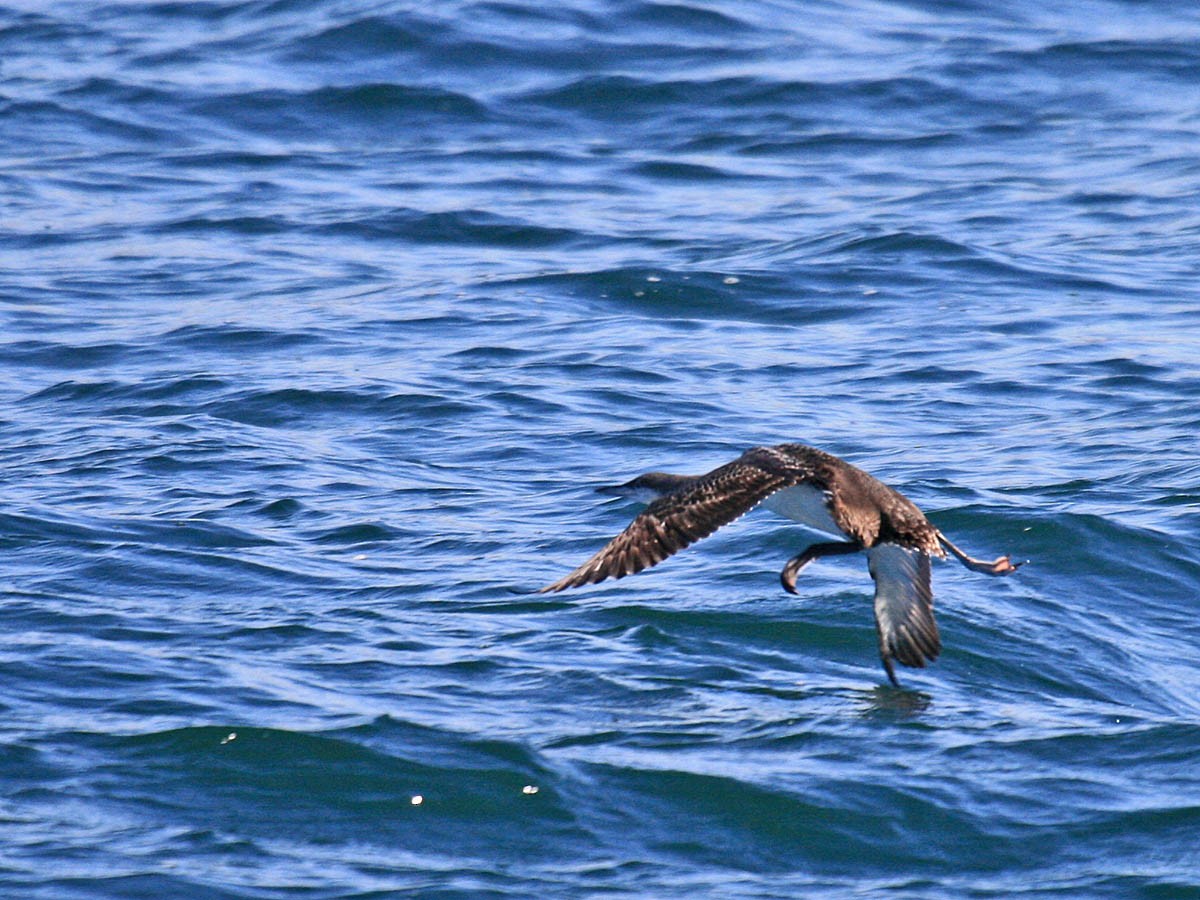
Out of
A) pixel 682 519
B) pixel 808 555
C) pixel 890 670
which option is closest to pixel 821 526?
pixel 808 555

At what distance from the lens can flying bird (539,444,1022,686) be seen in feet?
20.8

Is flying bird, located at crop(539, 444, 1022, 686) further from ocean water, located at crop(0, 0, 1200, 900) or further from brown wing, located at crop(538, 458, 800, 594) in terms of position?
ocean water, located at crop(0, 0, 1200, 900)

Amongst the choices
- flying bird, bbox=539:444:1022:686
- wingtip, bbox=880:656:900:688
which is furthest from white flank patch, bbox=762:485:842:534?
wingtip, bbox=880:656:900:688

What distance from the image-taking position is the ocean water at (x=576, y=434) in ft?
19.9

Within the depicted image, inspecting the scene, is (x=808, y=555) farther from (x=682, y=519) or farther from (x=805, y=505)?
(x=682, y=519)

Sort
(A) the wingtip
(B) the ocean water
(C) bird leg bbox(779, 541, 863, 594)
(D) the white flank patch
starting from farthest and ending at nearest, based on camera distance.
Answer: (A) the wingtip < (C) bird leg bbox(779, 541, 863, 594) < (D) the white flank patch < (B) the ocean water

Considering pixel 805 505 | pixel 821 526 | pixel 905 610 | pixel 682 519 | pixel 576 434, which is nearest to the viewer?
pixel 682 519

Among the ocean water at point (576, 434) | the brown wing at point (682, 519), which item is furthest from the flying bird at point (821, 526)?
the ocean water at point (576, 434)

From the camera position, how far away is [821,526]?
6984mm

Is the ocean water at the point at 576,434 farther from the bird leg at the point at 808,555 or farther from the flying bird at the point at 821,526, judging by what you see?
the bird leg at the point at 808,555

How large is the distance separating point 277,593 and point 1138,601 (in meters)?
3.78

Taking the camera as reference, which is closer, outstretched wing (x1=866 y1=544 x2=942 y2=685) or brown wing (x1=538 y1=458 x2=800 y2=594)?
brown wing (x1=538 y1=458 x2=800 y2=594)

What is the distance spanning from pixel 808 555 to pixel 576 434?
367 centimetres

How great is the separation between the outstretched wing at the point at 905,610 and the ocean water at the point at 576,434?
164mm
